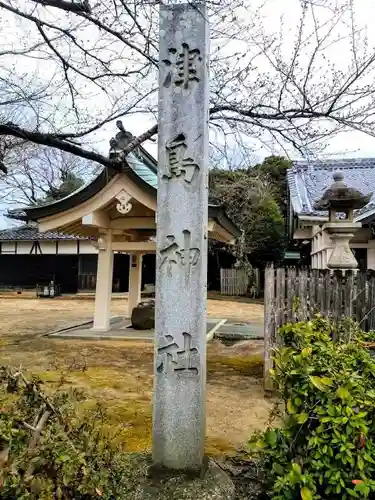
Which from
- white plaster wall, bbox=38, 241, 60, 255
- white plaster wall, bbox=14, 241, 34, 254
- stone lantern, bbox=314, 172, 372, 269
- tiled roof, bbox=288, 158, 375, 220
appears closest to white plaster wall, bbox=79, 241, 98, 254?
white plaster wall, bbox=38, 241, 60, 255

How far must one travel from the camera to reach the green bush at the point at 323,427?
2.18m

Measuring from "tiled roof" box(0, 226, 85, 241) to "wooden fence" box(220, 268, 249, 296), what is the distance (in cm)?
951

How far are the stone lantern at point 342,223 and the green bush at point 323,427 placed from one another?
3763 millimetres

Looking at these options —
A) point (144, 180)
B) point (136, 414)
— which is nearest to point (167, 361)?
point (136, 414)

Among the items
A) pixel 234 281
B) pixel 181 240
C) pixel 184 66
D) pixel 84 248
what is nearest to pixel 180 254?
pixel 181 240

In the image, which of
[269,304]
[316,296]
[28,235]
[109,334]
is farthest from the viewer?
[28,235]

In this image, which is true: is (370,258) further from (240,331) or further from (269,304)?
(269,304)

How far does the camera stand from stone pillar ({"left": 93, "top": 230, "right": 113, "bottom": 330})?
1017 cm

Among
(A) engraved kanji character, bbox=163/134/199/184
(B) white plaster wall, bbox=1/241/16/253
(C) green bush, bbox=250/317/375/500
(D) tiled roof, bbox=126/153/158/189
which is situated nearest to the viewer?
(C) green bush, bbox=250/317/375/500

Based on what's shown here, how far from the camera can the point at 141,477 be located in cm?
284

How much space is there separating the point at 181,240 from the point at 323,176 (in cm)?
1400

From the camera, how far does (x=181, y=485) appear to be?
2770 mm

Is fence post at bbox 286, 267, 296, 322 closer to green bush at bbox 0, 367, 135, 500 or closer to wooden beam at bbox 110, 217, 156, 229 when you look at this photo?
green bush at bbox 0, 367, 135, 500

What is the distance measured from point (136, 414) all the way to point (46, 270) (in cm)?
2434
